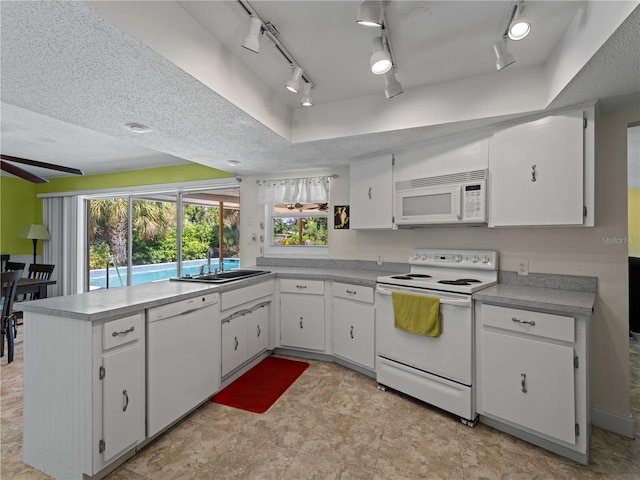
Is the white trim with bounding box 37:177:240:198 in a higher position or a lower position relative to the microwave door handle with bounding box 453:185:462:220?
higher

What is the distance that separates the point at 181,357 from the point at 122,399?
1.39 feet

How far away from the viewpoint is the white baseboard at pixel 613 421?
1978 mm

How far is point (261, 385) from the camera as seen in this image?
2605 millimetres

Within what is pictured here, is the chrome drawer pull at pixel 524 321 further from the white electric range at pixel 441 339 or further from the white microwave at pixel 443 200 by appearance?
the white microwave at pixel 443 200

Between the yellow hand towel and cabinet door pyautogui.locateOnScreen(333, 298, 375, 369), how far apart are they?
35cm

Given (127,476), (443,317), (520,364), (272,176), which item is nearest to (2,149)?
(272,176)

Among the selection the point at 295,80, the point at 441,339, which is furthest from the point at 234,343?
the point at 295,80

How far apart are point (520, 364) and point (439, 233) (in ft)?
4.33

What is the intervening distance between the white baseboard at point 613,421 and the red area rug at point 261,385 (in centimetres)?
221

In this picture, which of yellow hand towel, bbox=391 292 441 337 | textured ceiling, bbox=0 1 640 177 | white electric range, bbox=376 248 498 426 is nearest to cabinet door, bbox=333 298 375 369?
white electric range, bbox=376 248 498 426

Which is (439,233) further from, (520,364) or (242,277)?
(242,277)

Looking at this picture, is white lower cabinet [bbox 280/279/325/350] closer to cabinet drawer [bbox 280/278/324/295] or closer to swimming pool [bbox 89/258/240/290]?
cabinet drawer [bbox 280/278/324/295]

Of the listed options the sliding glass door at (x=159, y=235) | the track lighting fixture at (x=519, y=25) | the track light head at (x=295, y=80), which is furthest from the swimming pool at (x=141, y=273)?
the track lighting fixture at (x=519, y=25)

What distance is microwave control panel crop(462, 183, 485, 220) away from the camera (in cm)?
232
